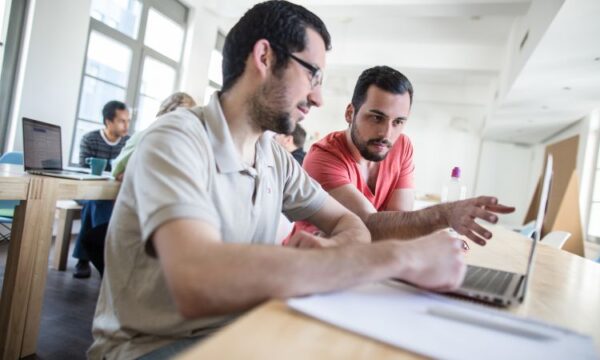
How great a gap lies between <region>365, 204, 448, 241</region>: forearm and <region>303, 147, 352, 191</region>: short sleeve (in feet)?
0.63

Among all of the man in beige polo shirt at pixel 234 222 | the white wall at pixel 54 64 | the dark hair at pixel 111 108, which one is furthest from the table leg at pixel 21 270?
the white wall at pixel 54 64

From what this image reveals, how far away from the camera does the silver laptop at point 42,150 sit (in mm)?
1914

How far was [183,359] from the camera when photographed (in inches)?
13.9

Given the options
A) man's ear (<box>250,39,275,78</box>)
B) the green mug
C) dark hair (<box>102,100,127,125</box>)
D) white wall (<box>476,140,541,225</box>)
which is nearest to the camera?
man's ear (<box>250,39,275,78</box>)

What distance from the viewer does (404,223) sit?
138 centimetres

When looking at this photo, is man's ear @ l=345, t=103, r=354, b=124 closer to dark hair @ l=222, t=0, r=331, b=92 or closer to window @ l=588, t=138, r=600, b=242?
dark hair @ l=222, t=0, r=331, b=92

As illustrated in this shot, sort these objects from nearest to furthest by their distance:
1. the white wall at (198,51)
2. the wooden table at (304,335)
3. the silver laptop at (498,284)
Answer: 1. the wooden table at (304,335)
2. the silver laptop at (498,284)
3. the white wall at (198,51)

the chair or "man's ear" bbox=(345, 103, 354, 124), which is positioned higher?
"man's ear" bbox=(345, 103, 354, 124)

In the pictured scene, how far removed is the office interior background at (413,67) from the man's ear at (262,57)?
2.92 meters

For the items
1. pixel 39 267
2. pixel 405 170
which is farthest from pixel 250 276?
pixel 39 267

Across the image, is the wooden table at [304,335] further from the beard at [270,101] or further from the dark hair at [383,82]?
the dark hair at [383,82]

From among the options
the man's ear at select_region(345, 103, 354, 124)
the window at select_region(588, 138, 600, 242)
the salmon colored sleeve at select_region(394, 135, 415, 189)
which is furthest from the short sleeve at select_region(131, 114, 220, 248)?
the window at select_region(588, 138, 600, 242)

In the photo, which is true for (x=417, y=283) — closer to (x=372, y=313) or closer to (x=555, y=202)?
(x=372, y=313)

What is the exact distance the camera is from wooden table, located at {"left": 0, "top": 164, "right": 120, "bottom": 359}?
1589mm
